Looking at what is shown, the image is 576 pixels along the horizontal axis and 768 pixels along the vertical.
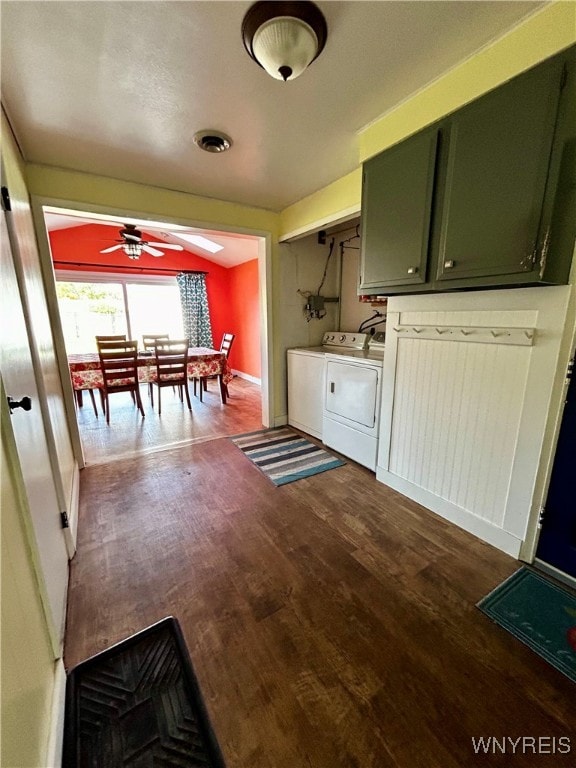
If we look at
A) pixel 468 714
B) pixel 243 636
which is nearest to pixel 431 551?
pixel 468 714

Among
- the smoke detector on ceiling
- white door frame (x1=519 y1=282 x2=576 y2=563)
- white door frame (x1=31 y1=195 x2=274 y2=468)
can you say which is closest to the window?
white door frame (x1=31 y1=195 x2=274 y2=468)

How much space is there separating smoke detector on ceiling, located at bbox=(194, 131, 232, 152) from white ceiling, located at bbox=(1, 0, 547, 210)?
5 cm

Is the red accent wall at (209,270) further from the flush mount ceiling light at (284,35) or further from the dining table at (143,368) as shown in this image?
the flush mount ceiling light at (284,35)

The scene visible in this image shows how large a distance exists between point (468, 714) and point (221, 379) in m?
4.07

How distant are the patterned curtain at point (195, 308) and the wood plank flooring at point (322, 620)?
176 inches

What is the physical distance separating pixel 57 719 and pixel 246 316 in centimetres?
583

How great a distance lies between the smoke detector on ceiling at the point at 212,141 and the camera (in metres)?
1.93

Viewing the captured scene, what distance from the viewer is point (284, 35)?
1194mm

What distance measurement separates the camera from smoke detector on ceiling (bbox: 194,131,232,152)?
1.93 metres

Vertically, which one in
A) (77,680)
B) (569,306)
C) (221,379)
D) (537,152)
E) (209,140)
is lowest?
(77,680)

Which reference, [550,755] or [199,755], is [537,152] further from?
[199,755]

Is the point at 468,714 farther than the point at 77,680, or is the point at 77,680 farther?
the point at 77,680

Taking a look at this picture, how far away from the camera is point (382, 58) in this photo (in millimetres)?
1413

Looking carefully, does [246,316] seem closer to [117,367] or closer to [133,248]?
[133,248]
